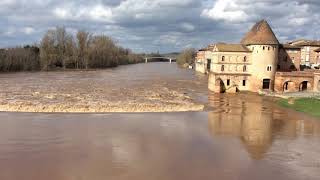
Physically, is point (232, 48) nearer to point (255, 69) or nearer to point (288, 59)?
point (255, 69)

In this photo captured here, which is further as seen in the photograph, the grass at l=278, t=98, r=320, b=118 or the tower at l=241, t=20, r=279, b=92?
the tower at l=241, t=20, r=279, b=92

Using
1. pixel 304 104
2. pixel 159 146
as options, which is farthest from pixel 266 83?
pixel 159 146

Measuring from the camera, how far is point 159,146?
22.3m

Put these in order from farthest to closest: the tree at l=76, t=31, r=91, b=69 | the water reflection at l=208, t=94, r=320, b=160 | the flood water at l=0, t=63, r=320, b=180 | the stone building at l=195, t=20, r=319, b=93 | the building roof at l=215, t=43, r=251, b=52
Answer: the tree at l=76, t=31, r=91, b=69 → the building roof at l=215, t=43, r=251, b=52 → the stone building at l=195, t=20, r=319, b=93 → the water reflection at l=208, t=94, r=320, b=160 → the flood water at l=0, t=63, r=320, b=180

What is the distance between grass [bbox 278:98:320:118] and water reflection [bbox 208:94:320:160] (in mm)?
1362

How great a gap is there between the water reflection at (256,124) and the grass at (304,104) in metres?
1.36

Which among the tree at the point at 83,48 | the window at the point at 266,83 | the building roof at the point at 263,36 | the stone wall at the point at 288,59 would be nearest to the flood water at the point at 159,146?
the window at the point at 266,83

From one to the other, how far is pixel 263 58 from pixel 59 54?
70.7 m

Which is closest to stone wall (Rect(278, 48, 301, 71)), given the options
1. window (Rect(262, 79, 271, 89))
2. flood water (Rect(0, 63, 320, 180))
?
window (Rect(262, 79, 271, 89))

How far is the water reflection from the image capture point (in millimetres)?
24672

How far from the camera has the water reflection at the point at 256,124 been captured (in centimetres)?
2467

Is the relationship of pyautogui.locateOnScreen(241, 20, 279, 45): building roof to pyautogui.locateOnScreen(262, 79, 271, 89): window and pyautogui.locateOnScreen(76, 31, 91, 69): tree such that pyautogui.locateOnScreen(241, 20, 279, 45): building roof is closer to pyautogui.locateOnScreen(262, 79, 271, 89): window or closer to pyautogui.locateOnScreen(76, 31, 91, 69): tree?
pyautogui.locateOnScreen(262, 79, 271, 89): window

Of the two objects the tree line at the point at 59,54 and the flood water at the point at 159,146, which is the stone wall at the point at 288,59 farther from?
the tree line at the point at 59,54

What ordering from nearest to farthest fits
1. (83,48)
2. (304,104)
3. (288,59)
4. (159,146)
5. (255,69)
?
(159,146)
(304,104)
(255,69)
(288,59)
(83,48)
